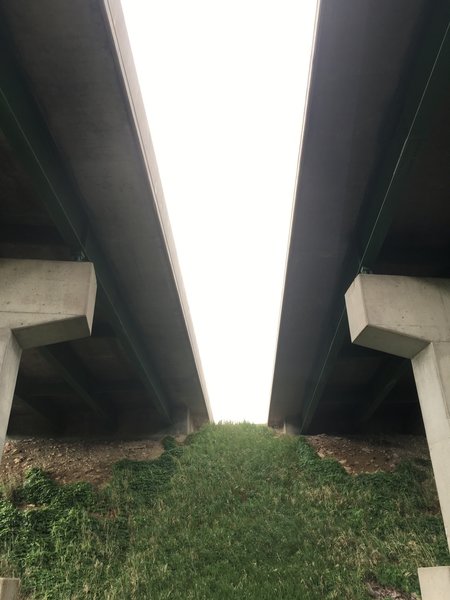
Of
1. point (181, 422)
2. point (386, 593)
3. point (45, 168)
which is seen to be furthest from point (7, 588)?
point (181, 422)

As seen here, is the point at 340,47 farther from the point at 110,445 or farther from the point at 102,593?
the point at 110,445

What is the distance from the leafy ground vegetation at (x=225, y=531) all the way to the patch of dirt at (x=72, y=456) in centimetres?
77

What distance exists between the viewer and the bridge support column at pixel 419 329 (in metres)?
7.48

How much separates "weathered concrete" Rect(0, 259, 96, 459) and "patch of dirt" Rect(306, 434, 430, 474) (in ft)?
30.5

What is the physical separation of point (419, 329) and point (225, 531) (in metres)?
5.64

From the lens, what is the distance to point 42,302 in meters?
8.02

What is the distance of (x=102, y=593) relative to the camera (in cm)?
866

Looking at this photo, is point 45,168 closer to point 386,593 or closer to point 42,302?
point 42,302

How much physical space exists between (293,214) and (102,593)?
6.83 metres

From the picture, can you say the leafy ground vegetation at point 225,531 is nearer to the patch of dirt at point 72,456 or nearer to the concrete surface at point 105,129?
the patch of dirt at point 72,456

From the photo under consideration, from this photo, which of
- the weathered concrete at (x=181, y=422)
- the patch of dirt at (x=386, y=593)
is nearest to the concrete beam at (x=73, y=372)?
the weathered concrete at (x=181, y=422)

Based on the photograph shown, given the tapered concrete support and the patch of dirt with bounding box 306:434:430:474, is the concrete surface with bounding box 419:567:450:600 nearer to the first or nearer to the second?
the patch of dirt with bounding box 306:434:430:474

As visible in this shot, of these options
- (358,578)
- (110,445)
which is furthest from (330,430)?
(358,578)

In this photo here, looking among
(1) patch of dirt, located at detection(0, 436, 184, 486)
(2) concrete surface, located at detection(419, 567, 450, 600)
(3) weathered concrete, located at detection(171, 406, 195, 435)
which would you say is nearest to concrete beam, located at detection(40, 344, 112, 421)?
(1) patch of dirt, located at detection(0, 436, 184, 486)
